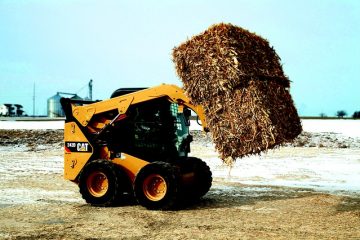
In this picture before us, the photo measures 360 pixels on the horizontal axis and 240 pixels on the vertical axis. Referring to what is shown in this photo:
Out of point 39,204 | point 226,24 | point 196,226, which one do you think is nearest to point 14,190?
point 39,204

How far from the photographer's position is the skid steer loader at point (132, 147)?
10.5 m

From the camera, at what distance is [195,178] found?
1145 cm

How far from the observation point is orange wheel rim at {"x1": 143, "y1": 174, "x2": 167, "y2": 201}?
10.4 metres

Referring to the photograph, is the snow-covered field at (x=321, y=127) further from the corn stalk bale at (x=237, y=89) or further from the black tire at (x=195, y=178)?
the corn stalk bale at (x=237, y=89)

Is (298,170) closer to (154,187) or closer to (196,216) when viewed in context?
(154,187)

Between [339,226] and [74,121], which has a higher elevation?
[74,121]

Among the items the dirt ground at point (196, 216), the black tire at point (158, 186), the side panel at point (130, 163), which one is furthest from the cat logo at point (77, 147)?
the black tire at point (158, 186)

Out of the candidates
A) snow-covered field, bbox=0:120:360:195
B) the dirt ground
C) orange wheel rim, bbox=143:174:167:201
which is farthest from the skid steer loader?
snow-covered field, bbox=0:120:360:195

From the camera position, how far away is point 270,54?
407 inches

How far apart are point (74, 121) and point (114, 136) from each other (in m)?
1.08

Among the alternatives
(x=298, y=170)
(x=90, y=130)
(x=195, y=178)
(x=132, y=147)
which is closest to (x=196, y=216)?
(x=195, y=178)

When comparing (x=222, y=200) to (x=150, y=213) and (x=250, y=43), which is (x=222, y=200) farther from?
(x=250, y=43)

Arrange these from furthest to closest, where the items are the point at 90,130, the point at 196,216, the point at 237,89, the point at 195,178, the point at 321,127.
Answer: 1. the point at 321,127
2. the point at 90,130
3. the point at 195,178
4. the point at 196,216
5. the point at 237,89

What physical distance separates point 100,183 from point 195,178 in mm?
2126
